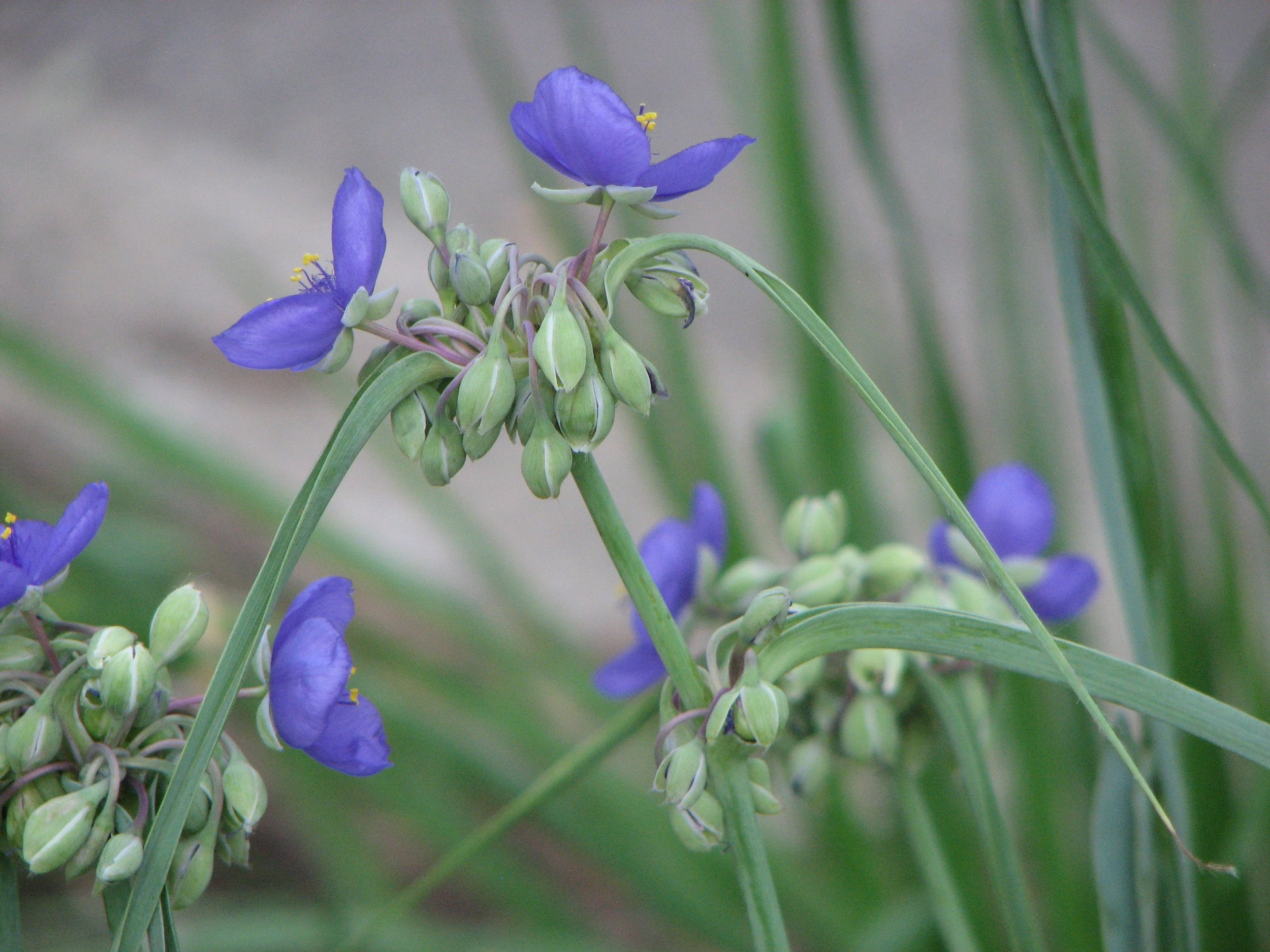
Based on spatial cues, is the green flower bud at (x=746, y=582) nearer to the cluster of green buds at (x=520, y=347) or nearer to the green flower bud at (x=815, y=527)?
the green flower bud at (x=815, y=527)

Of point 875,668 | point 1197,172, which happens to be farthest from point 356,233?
point 1197,172

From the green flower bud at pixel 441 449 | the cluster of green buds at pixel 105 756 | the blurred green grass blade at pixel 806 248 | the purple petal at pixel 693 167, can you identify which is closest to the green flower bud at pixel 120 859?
the cluster of green buds at pixel 105 756

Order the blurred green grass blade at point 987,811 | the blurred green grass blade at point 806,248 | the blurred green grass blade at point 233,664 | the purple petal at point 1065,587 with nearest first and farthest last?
the blurred green grass blade at point 233,664
the blurred green grass blade at point 987,811
the purple petal at point 1065,587
the blurred green grass blade at point 806,248

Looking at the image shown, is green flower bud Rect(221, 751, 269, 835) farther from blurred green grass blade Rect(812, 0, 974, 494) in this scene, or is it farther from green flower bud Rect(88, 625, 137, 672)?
blurred green grass blade Rect(812, 0, 974, 494)

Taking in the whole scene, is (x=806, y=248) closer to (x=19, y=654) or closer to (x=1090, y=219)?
(x=1090, y=219)

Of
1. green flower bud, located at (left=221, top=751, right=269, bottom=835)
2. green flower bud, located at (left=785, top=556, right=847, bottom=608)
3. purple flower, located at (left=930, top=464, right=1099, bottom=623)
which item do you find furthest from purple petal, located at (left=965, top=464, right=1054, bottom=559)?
green flower bud, located at (left=221, top=751, right=269, bottom=835)

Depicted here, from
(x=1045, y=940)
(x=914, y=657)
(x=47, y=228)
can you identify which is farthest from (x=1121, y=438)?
(x=47, y=228)
